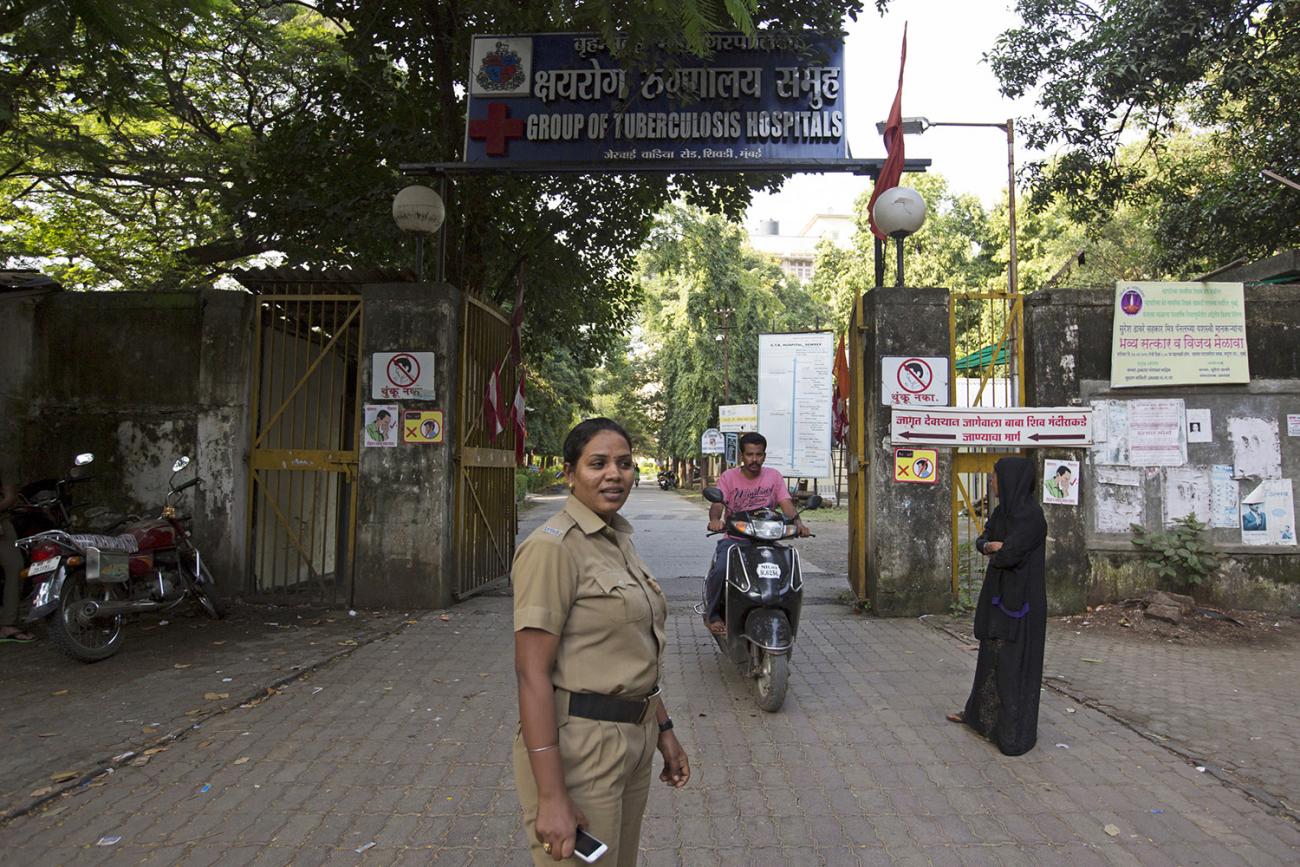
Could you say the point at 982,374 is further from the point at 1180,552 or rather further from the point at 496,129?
the point at 496,129

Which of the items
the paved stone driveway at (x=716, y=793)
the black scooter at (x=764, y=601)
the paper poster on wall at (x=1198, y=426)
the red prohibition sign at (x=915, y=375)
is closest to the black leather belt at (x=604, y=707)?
the paved stone driveway at (x=716, y=793)

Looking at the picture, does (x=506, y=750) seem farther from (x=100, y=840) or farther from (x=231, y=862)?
(x=100, y=840)

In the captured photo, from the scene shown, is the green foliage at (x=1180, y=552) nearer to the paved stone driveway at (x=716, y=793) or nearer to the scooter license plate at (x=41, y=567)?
the paved stone driveway at (x=716, y=793)

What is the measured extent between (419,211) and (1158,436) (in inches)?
292

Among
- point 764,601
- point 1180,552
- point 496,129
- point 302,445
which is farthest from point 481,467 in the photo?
point 1180,552

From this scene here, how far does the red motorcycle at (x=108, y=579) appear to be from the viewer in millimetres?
5902

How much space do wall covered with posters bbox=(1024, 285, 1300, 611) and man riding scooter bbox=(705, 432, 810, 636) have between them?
3.23 metres

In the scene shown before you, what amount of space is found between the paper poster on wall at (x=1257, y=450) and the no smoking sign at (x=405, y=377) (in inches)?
302

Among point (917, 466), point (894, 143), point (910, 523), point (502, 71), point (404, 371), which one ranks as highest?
point (502, 71)

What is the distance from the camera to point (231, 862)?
3213 millimetres

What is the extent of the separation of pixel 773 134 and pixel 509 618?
5.32 metres

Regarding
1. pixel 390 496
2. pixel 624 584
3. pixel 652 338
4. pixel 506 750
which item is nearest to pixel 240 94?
pixel 390 496

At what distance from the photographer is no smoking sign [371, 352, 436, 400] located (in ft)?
27.0

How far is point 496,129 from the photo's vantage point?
334 inches
